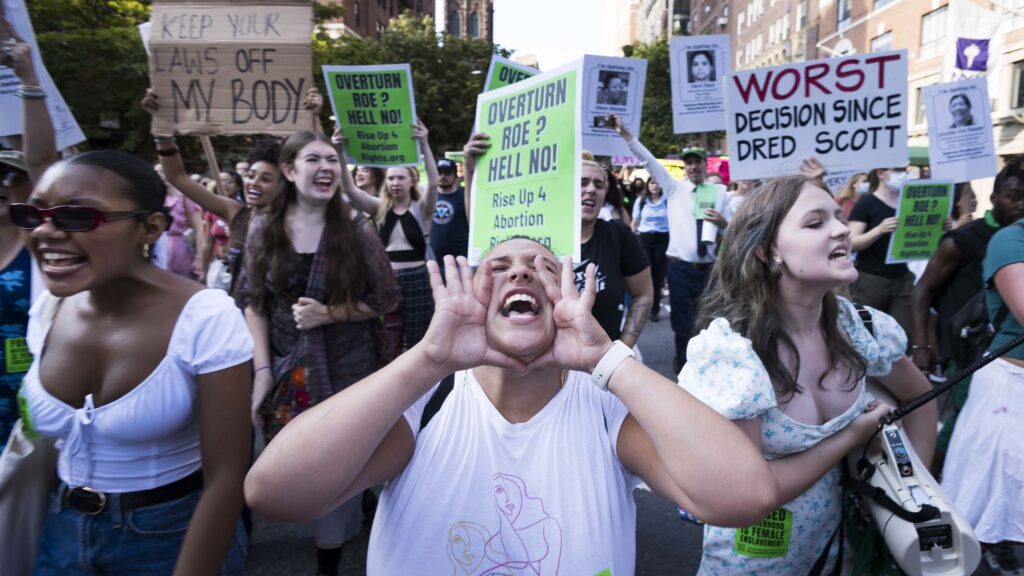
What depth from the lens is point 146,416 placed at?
1.78m

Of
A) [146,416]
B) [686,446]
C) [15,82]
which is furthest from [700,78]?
[146,416]

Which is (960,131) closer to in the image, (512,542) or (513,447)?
(513,447)

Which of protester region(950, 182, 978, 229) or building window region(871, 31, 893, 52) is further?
building window region(871, 31, 893, 52)

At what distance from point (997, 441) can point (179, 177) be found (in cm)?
414

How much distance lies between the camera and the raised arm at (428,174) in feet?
15.8

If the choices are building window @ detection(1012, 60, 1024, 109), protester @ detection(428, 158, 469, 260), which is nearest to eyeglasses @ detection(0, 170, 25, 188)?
protester @ detection(428, 158, 469, 260)

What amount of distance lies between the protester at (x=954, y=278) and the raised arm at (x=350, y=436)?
2547mm

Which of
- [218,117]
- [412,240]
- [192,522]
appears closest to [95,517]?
[192,522]

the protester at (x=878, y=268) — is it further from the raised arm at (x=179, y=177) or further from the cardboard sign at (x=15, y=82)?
the cardboard sign at (x=15, y=82)

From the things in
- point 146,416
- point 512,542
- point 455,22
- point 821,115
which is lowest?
point 512,542

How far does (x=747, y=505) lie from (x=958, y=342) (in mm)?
2374

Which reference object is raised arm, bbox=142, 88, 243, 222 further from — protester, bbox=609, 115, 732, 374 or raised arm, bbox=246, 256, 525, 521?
protester, bbox=609, 115, 732, 374

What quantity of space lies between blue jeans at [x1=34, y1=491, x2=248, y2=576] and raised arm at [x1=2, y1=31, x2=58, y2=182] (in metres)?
1.27

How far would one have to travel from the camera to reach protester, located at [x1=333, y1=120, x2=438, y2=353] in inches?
165
